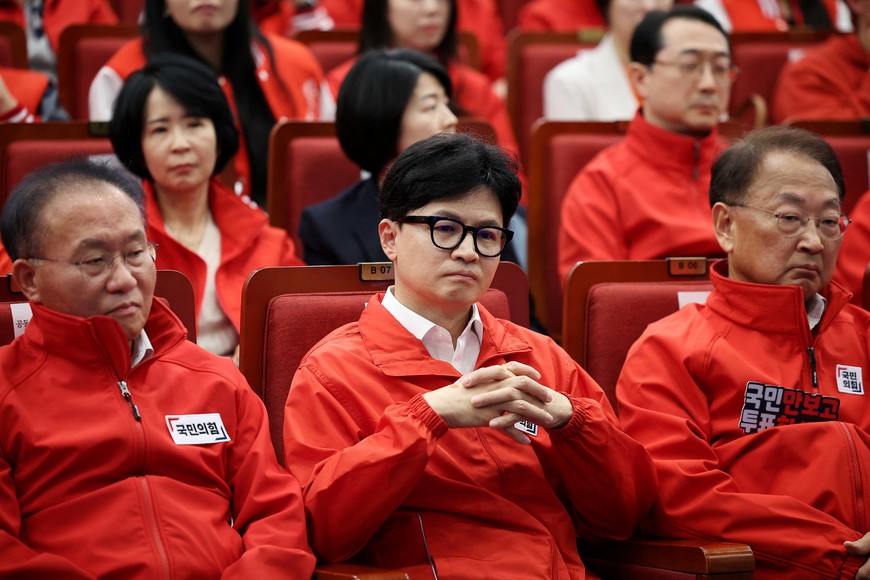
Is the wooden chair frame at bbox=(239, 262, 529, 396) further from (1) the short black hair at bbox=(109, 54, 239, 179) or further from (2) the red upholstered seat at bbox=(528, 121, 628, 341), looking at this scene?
(2) the red upholstered seat at bbox=(528, 121, 628, 341)

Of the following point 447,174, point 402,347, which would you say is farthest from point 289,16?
point 402,347

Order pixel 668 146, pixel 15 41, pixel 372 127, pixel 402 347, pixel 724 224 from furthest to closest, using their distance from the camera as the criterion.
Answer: pixel 15 41 → pixel 668 146 → pixel 372 127 → pixel 724 224 → pixel 402 347

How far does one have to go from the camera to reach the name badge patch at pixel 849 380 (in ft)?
6.89

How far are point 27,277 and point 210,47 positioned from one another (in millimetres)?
1717

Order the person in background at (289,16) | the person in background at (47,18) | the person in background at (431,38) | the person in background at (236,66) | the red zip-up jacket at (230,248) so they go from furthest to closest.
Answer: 1. the person in background at (289,16)
2. the person in background at (47,18)
3. the person in background at (431,38)
4. the person in background at (236,66)
5. the red zip-up jacket at (230,248)

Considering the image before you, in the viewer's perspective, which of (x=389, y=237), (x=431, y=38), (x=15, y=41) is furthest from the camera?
(x=431, y=38)

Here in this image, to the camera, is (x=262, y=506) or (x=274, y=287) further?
(x=274, y=287)

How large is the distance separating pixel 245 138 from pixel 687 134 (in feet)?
3.90

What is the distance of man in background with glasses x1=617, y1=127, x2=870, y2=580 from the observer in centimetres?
191

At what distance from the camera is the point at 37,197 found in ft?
5.78

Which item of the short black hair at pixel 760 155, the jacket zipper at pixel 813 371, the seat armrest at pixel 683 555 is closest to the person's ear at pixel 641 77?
the short black hair at pixel 760 155

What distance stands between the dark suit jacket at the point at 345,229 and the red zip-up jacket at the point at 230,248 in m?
0.06

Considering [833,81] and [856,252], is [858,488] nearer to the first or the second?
[856,252]

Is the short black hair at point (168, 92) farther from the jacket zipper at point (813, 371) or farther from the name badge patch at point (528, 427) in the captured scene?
the jacket zipper at point (813, 371)
